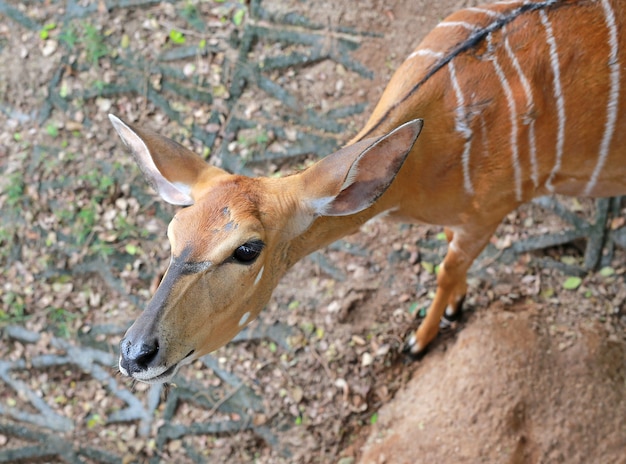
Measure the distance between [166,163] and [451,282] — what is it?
7.09 ft

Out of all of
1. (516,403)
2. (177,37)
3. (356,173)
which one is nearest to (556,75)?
(356,173)

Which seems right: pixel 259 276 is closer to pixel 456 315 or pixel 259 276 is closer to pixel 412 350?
pixel 412 350

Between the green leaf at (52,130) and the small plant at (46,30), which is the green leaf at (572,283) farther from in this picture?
the small plant at (46,30)

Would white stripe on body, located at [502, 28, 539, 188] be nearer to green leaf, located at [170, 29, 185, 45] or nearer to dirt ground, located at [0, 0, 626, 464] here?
dirt ground, located at [0, 0, 626, 464]

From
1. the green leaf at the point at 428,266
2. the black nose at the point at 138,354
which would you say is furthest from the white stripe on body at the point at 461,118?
the black nose at the point at 138,354

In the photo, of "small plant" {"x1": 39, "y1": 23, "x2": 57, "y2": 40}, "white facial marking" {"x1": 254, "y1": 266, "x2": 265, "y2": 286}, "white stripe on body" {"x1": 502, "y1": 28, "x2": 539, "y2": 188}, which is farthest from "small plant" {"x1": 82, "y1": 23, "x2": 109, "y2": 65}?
"white stripe on body" {"x1": 502, "y1": 28, "x2": 539, "y2": 188}

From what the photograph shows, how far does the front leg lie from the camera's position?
3.96 m

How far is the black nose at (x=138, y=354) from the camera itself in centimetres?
256

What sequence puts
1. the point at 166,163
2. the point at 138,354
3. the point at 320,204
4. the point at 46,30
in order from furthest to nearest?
1. the point at 46,30
2. the point at 166,163
3. the point at 320,204
4. the point at 138,354

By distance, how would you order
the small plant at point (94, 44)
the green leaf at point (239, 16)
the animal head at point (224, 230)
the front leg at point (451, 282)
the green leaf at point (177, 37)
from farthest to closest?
the small plant at point (94, 44), the green leaf at point (177, 37), the green leaf at point (239, 16), the front leg at point (451, 282), the animal head at point (224, 230)

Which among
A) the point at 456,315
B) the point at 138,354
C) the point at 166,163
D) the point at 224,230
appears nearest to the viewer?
the point at 138,354

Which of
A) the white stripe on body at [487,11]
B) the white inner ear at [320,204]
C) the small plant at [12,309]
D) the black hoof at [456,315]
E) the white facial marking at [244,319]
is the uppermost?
the white stripe on body at [487,11]

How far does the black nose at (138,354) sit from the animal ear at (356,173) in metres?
1.02

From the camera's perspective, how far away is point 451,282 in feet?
14.0
